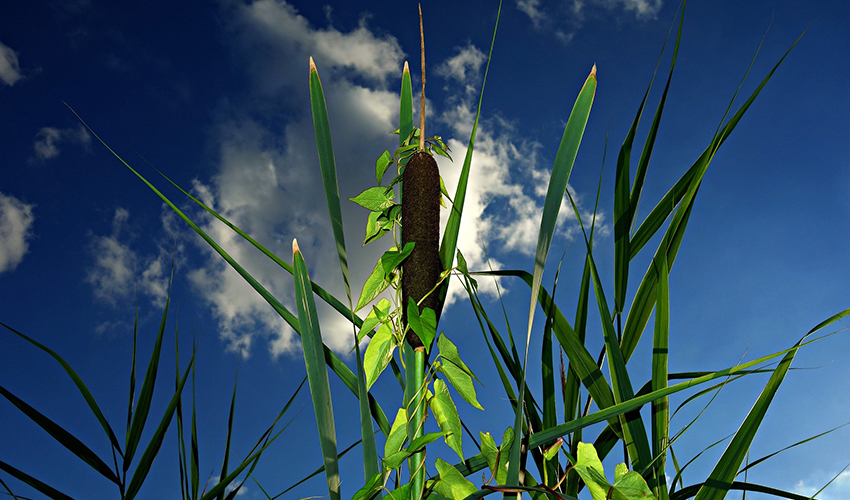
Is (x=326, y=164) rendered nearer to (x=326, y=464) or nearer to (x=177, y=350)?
(x=326, y=464)

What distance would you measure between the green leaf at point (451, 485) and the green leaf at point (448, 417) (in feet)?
0.08

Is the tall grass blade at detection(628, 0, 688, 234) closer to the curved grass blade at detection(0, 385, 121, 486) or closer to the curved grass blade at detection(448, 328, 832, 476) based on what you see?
the curved grass blade at detection(448, 328, 832, 476)

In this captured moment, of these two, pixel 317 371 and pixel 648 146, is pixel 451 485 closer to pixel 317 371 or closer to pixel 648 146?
pixel 317 371

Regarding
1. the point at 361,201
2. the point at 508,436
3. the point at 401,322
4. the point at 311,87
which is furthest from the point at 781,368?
the point at 311,87

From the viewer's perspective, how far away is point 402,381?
2.69 ft

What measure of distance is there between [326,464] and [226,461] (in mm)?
1140

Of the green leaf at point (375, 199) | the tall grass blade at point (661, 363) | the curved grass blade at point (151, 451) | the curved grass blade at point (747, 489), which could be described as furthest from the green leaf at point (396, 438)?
the curved grass blade at point (151, 451)

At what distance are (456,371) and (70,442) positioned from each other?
1073 mm

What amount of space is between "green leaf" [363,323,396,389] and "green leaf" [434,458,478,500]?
14cm

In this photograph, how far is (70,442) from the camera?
3.84 ft

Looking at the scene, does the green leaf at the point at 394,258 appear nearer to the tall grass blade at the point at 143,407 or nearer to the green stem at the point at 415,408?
the green stem at the point at 415,408

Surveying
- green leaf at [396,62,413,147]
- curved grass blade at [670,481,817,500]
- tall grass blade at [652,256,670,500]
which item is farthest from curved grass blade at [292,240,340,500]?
curved grass blade at [670,481,817,500]

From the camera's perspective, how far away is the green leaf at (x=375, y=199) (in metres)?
0.76

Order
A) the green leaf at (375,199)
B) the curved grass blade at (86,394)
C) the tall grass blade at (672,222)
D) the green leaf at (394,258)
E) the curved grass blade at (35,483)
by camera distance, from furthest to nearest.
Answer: the curved grass blade at (86,394)
the curved grass blade at (35,483)
the tall grass blade at (672,222)
the green leaf at (375,199)
the green leaf at (394,258)
